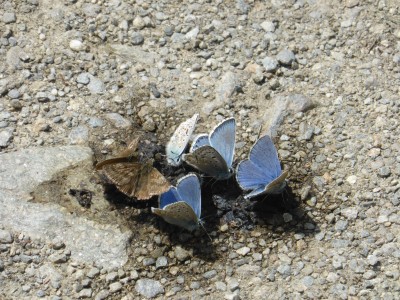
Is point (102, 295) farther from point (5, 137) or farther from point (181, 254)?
point (5, 137)

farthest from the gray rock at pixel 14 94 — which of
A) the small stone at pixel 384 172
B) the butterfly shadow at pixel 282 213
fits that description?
the small stone at pixel 384 172

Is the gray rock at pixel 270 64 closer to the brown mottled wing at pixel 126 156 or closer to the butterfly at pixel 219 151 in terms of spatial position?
the butterfly at pixel 219 151

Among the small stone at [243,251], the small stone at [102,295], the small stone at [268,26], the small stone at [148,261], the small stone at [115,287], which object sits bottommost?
the small stone at [102,295]

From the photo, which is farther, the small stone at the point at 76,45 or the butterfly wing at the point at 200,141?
the small stone at the point at 76,45

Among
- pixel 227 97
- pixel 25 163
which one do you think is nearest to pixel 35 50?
pixel 25 163

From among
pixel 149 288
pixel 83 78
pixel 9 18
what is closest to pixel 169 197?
pixel 149 288

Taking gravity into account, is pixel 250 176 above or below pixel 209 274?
above

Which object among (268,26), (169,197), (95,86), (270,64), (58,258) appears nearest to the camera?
(58,258)
